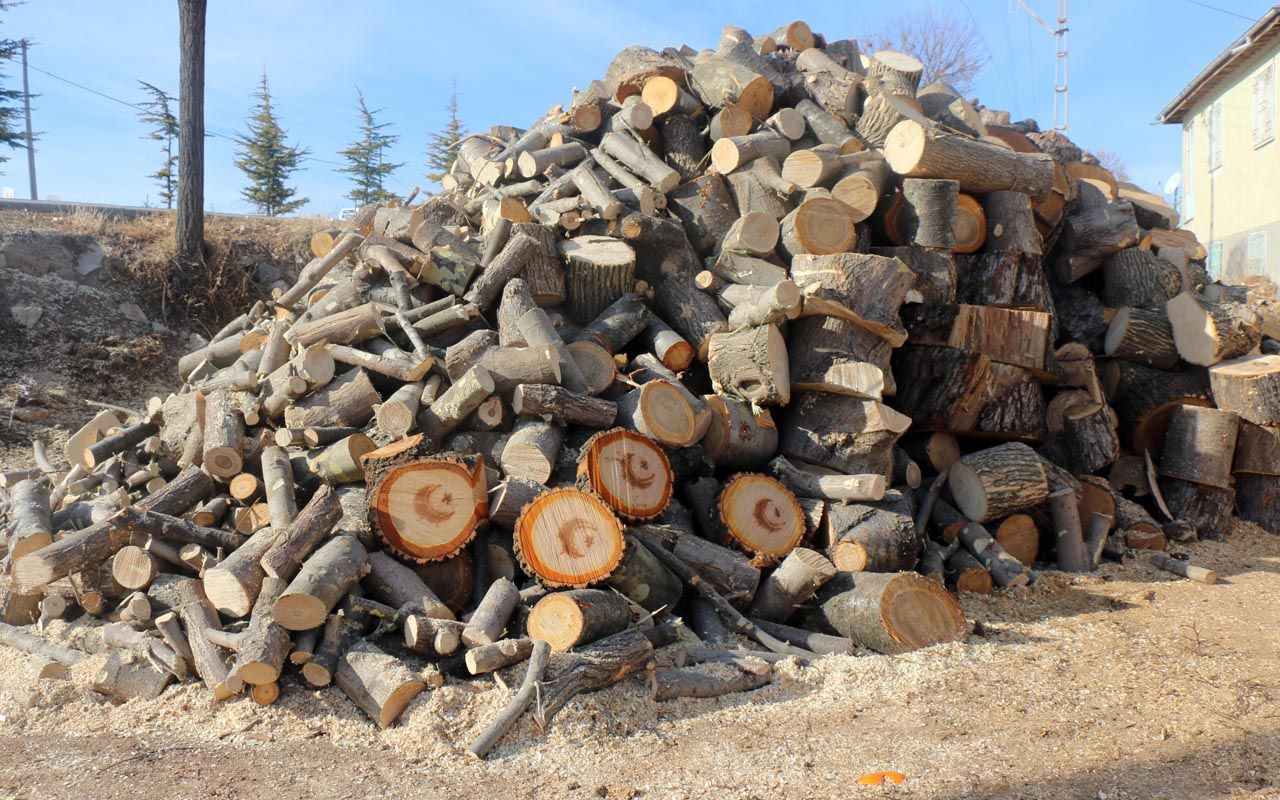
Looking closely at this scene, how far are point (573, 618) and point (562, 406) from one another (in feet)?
4.63

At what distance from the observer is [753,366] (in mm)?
5145

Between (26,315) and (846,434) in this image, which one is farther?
(26,315)

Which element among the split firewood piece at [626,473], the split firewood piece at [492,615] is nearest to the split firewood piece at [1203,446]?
the split firewood piece at [626,473]

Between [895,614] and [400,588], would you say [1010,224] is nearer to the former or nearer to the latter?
[895,614]

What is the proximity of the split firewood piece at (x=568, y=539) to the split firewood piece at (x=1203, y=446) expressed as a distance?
4.49 meters

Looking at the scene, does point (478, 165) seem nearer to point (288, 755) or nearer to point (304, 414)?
point (304, 414)

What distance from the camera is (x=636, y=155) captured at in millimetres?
7023

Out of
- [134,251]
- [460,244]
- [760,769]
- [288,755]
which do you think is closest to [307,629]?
[288,755]

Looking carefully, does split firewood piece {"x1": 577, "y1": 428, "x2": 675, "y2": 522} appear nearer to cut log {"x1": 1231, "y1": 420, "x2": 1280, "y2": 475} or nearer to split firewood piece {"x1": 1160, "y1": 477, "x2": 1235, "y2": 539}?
split firewood piece {"x1": 1160, "y1": 477, "x2": 1235, "y2": 539}

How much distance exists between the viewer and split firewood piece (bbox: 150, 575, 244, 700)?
11.6 ft

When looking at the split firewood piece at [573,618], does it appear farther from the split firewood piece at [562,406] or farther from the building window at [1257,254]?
the building window at [1257,254]

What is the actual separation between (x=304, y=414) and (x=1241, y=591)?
5.53 metres

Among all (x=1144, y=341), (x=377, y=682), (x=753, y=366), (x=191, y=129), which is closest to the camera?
(x=377, y=682)

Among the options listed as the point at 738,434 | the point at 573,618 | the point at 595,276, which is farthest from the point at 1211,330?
the point at 573,618
